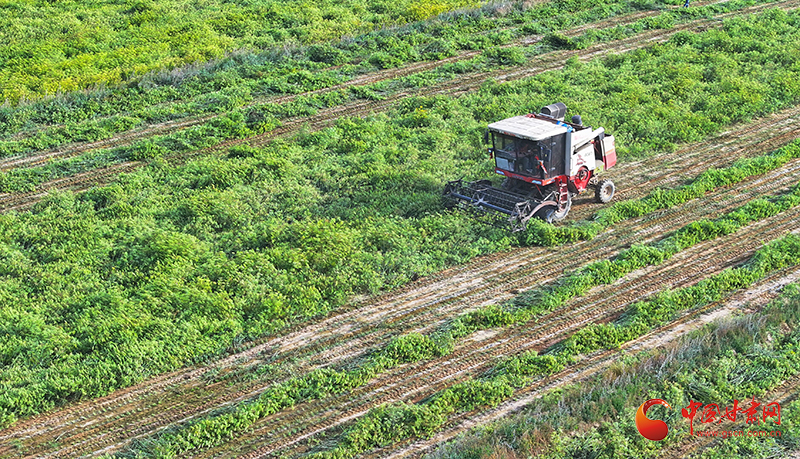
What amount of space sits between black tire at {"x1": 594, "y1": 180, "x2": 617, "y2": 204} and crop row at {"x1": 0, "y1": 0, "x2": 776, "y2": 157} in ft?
38.4

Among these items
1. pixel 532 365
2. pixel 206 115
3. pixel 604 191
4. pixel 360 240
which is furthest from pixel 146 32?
pixel 532 365

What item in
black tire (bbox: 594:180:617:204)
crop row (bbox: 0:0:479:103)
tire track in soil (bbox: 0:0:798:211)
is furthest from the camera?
crop row (bbox: 0:0:479:103)

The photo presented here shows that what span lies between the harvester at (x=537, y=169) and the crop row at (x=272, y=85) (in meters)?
10.6

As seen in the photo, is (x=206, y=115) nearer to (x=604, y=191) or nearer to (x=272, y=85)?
(x=272, y=85)

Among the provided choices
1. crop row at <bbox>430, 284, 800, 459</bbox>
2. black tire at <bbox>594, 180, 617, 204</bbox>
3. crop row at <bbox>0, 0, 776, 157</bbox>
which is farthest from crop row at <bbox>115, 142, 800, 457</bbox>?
crop row at <bbox>0, 0, 776, 157</bbox>

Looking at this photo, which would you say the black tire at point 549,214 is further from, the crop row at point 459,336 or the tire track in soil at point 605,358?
the tire track in soil at point 605,358

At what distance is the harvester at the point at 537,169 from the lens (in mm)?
21297

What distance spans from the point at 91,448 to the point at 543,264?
11716 millimetres

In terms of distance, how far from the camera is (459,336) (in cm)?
1744

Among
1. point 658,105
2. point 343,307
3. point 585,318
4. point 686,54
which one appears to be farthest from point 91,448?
point 686,54

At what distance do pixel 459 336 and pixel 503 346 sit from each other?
41.0 inches

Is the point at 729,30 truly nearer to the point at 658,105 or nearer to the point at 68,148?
the point at 658,105

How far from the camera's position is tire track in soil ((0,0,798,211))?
28312 millimetres

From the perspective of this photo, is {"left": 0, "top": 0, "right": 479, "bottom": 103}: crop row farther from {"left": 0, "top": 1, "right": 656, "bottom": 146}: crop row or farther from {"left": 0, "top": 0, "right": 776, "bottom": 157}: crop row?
{"left": 0, "top": 0, "right": 776, "bottom": 157}: crop row
